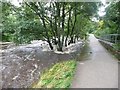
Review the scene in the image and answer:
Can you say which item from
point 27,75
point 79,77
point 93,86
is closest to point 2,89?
point 27,75

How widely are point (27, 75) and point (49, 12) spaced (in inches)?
241

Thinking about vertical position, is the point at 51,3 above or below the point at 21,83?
above

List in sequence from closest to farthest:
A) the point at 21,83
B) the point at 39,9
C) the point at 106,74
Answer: the point at 106,74 < the point at 21,83 < the point at 39,9

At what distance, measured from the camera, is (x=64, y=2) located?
12.5 metres

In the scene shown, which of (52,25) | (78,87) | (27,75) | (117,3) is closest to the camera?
(78,87)

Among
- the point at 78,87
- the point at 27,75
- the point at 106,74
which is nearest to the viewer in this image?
the point at 78,87

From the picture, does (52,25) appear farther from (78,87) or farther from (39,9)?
(78,87)

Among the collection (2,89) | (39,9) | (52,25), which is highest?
(39,9)

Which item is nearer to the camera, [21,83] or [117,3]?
[21,83]

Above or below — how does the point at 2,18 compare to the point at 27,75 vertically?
above

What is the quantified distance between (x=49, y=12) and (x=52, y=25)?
960 millimetres

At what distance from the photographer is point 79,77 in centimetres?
561

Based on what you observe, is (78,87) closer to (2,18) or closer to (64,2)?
(64,2)

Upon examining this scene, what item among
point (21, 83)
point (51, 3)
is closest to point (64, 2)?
point (51, 3)
